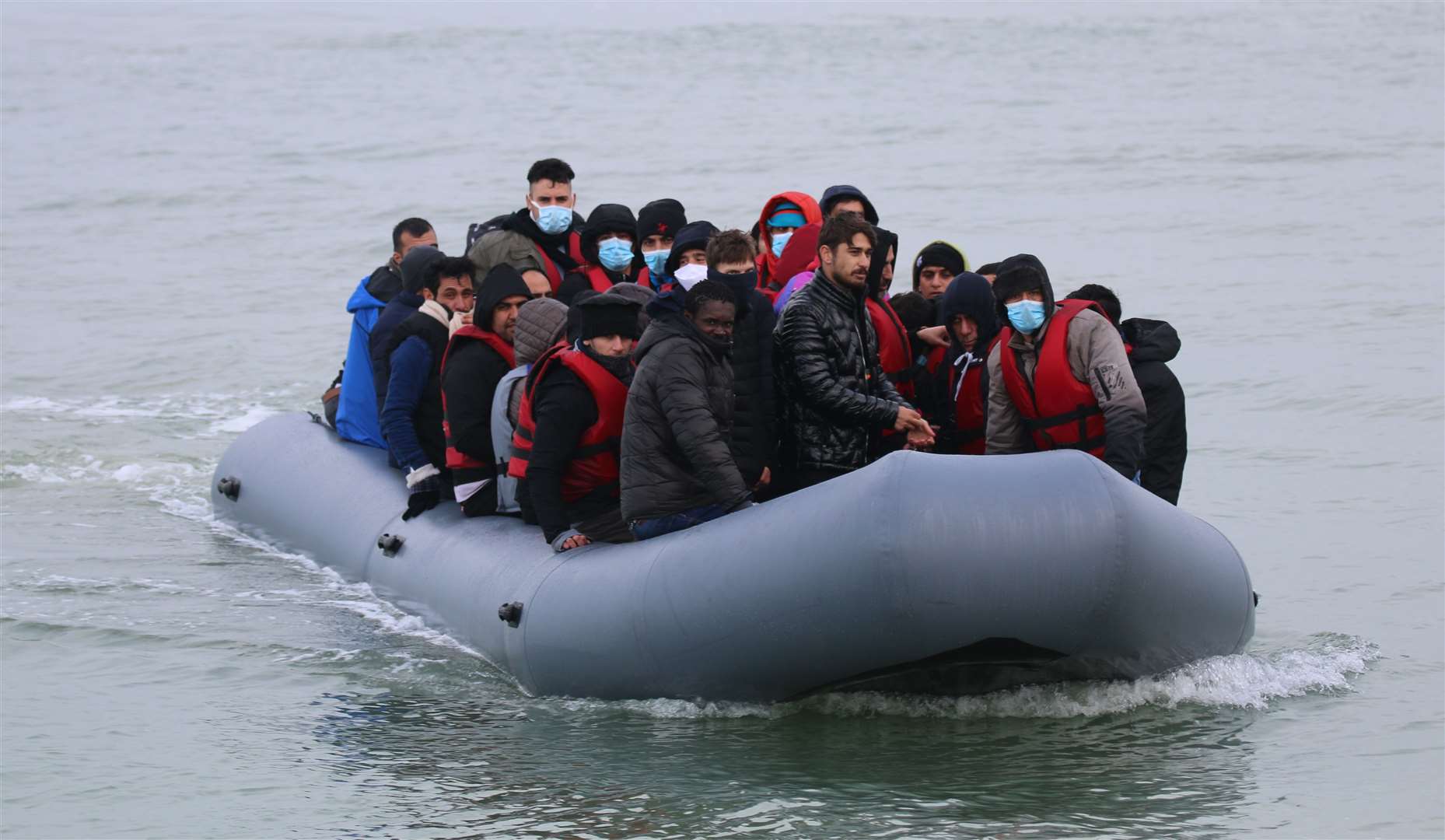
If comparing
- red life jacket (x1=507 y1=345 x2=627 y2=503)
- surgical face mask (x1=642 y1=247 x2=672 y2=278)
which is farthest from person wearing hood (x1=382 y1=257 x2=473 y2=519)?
red life jacket (x1=507 y1=345 x2=627 y2=503)

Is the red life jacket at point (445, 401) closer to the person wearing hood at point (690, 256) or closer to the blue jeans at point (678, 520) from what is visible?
the person wearing hood at point (690, 256)

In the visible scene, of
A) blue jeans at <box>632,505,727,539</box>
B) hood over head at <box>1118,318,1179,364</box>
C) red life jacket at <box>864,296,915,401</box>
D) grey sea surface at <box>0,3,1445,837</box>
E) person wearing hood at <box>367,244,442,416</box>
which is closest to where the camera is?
grey sea surface at <box>0,3,1445,837</box>

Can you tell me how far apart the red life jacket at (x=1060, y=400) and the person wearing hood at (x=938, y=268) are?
1098 millimetres

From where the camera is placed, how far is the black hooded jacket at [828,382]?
581 centimetres

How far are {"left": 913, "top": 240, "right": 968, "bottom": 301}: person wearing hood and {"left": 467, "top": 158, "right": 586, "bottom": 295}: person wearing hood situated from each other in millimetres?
1638

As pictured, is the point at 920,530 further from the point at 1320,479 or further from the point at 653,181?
the point at 653,181

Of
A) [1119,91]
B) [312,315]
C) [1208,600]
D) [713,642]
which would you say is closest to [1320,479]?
[1208,600]

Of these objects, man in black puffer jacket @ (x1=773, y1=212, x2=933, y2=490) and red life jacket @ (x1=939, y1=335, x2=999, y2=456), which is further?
red life jacket @ (x1=939, y1=335, x2=999, y2=456)

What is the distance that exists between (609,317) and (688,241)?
0.84m

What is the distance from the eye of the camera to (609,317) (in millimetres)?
6020

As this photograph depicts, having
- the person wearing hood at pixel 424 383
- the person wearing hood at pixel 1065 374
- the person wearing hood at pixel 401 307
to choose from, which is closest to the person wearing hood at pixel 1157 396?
the person wearing hood at pixel 1065 374

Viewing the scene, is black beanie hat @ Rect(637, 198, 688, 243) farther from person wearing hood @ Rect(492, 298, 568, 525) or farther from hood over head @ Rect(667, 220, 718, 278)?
person wearing hood @ Rect(492, 298, 568, 525)

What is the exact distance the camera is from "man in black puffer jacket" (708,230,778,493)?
582 cm

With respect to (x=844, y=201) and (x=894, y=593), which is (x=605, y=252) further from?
(x=894, y=593)
